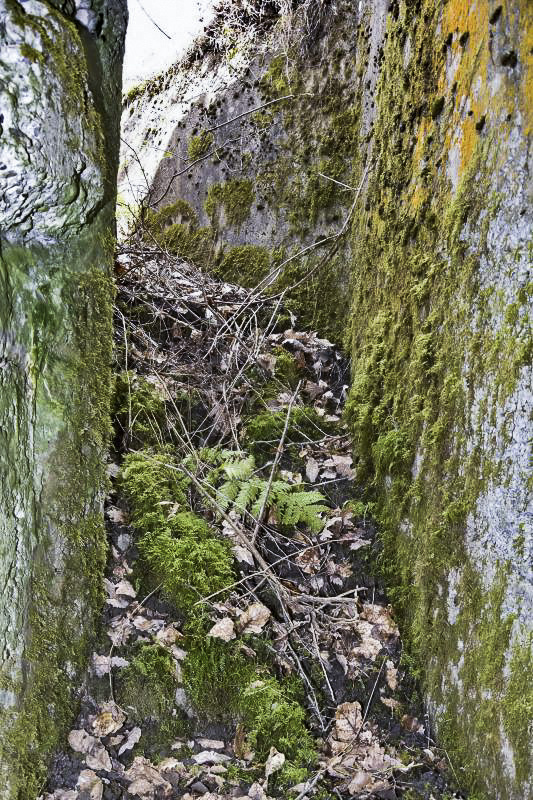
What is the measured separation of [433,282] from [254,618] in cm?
210

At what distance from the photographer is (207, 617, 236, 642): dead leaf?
293 centimetres

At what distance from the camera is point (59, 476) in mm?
2732

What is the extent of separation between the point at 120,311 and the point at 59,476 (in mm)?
1666

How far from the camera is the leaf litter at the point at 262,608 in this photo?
2.59 meters

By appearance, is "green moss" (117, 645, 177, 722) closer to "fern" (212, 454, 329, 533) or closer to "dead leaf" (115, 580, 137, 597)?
"dead leaf" (115, 580, 137, 597)

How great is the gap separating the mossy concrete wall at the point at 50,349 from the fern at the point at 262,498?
798 millimetres

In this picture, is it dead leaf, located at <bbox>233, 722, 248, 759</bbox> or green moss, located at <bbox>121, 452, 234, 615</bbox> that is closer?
dead leaf, located at <bbox>233, 722, 248, 759</bbox>

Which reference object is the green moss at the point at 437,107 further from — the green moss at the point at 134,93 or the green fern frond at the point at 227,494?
the green moss at the point at 134,93

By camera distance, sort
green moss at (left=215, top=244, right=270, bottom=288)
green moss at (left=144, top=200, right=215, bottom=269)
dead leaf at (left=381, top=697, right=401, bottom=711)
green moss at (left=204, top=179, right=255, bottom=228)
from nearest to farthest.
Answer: dead leaf at (left=381, top=697, right=401, bottom=711), green moss at (left=215, top=244, right=270, bottom=288), green moss at (left=204, top=179, right=255, bottom=228), green moss at (left=144, top=200, right=215, bottom=269)

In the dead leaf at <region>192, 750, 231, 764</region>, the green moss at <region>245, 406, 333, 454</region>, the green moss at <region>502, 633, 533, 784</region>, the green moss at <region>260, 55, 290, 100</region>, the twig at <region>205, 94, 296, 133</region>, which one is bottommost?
the dead leaf at <region>192, 750, 231, 764</region>

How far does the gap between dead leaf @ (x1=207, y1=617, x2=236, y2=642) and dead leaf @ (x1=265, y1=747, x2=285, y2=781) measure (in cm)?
55

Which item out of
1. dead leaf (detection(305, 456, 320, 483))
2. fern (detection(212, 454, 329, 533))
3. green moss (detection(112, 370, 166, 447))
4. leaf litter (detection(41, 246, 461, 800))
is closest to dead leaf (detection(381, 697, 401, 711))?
A: leaf litter (detection(41, 246, 461, 800))

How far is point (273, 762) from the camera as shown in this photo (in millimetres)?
2646

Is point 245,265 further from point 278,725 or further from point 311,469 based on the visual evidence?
point 278,725
